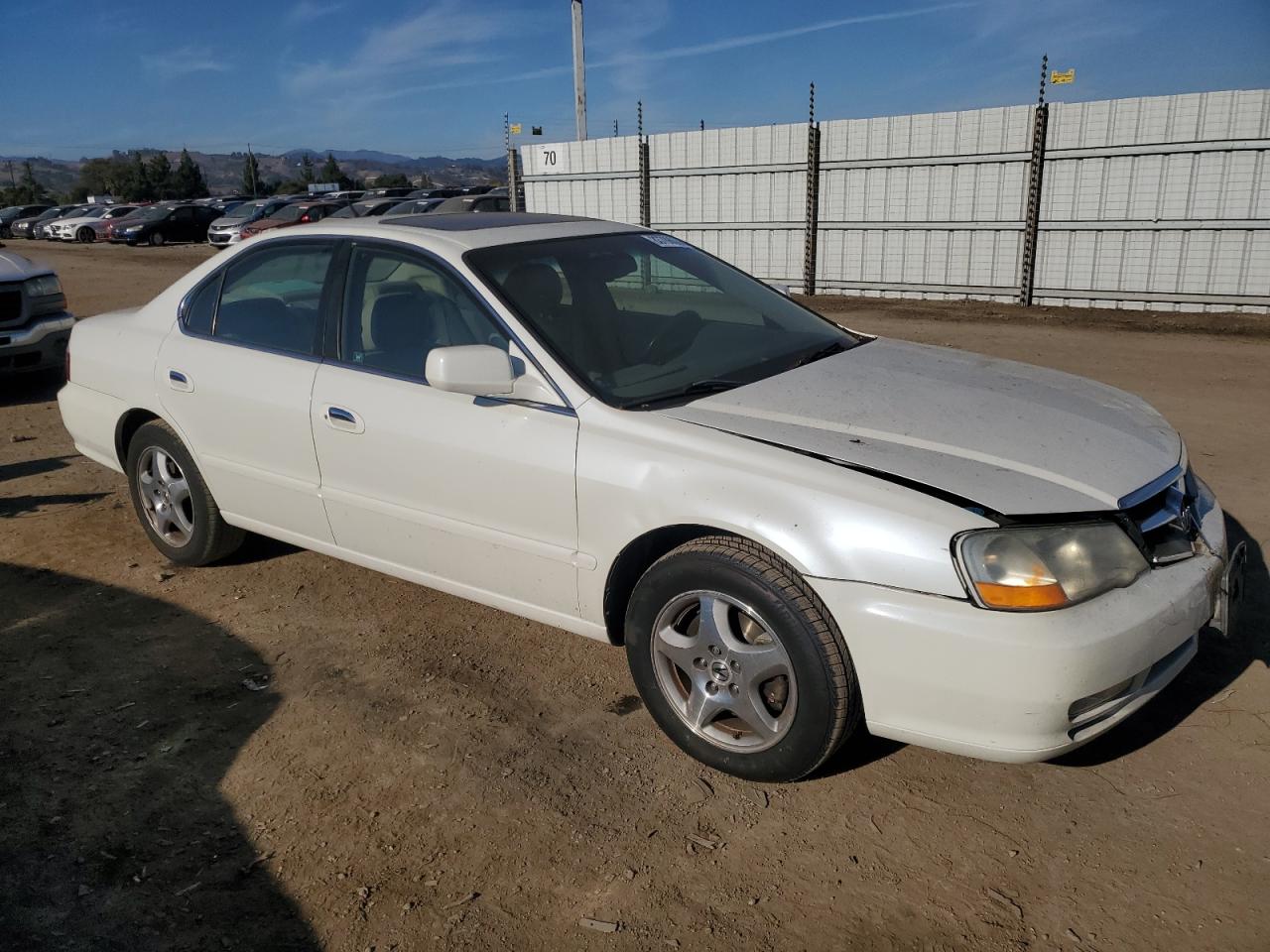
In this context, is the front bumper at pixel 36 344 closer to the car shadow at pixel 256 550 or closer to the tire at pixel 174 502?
the tire at pixel 174 502

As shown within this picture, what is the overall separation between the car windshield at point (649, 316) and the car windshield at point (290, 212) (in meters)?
26.0

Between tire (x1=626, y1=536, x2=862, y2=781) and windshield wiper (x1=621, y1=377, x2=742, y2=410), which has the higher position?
windshield wiper (x1=621, y1=377, x2=742, y2=410)

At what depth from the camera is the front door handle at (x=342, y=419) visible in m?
3.69

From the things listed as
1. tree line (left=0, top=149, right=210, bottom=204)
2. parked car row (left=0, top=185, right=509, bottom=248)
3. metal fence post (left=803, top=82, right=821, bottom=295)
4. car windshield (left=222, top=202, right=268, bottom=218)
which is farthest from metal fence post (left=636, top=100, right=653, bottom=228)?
tree line (left=0, top=149, right=210, bottom=204)

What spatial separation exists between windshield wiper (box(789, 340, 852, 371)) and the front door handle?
1.57 m

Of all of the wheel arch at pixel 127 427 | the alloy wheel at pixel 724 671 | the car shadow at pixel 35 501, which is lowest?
the car shadow at pixel 35 501

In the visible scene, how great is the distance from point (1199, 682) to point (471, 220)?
10.6 ft

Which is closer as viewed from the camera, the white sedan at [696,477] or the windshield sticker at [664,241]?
the white sedan at [696,477]

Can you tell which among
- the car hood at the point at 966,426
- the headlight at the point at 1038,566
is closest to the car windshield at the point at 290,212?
the car hood at the point at 966,426

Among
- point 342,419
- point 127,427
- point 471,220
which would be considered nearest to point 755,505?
point 342,419

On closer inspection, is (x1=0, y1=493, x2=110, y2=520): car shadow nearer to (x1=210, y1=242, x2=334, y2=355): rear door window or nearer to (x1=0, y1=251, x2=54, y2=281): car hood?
(x1=210, y1=242, x2=334, y2=355): rear door window

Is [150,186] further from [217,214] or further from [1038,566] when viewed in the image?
[1038,566]

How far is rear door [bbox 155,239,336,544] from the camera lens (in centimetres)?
396

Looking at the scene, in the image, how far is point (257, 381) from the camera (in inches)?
159
